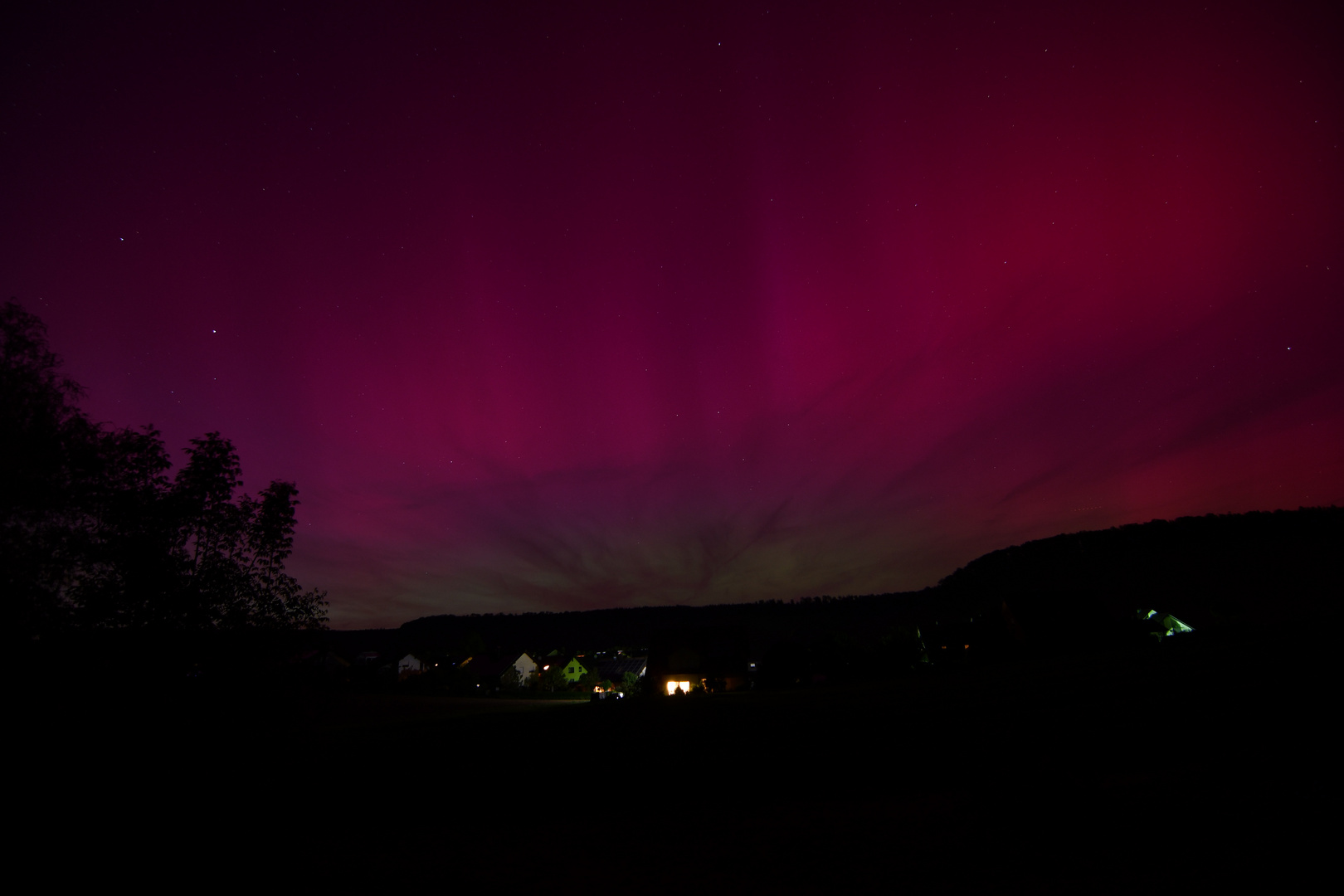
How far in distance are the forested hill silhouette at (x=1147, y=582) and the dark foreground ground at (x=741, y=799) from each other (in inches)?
785

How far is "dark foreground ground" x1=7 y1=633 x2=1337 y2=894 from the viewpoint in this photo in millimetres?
5902

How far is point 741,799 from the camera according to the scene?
30.2 feet

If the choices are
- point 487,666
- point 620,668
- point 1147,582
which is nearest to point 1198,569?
point 1147,582

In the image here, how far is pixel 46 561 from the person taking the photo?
1356 cm

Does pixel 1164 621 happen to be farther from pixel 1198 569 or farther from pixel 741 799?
pixel 741 799

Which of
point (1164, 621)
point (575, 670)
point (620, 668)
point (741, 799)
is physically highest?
point (1164, 621)

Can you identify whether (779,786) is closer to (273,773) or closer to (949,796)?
(949,796)

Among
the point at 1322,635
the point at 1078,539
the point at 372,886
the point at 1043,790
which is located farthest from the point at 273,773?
the point at 1078,539

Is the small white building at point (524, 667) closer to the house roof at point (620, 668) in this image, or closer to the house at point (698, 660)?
the house roof at point (620, 668)

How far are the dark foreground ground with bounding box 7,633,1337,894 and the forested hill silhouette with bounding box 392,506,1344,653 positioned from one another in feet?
65.4

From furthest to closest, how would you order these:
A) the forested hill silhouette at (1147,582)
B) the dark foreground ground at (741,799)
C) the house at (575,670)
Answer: the house at (575,670) < the forested hill silhouette at (1147,582) < the dark foreground ground at (741,799)

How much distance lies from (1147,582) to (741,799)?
60398 mm

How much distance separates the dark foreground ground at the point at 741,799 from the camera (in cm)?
590

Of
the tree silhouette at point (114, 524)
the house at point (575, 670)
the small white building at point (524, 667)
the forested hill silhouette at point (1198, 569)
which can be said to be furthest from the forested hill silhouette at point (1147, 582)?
the tree silhouette at point (114, 524)
